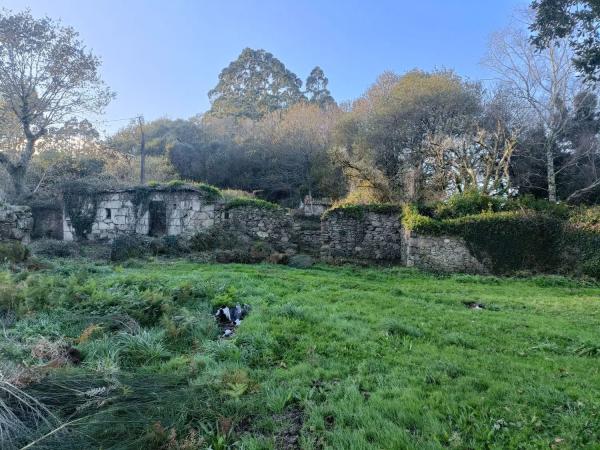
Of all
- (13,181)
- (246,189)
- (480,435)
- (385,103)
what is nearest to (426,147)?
(385,103)

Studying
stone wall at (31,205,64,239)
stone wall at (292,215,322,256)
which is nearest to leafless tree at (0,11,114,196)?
stone wall at (31,205,64,239)

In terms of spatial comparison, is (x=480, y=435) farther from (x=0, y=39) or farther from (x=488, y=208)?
(x=0, y=39)

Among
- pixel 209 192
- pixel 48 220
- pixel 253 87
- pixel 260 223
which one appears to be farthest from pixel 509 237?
pixel 253 87

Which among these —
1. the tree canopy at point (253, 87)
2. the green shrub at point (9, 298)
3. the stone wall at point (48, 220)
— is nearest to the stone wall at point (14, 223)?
the stone wall at point (48, 220)

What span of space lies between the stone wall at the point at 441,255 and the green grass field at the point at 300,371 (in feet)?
20.1

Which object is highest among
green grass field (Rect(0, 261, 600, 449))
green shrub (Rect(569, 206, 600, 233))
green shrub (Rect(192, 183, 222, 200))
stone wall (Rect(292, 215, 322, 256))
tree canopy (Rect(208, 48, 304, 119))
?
tree canopy (Rect(208, 48, 304, 119))

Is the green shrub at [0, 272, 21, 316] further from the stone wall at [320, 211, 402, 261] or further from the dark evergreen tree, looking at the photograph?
the dark evergreen tree

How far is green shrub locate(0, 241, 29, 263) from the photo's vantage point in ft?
33.6

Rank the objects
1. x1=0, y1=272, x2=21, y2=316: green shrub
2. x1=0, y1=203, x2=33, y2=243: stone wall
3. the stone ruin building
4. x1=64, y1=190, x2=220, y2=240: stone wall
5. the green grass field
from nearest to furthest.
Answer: the green grass field, x1=0, y1=272, x2=21, y2=316: green shrub, x1=0, y1=203, x2=33, y2=243: stone wall, the stone ruin building, x1=64, y1=190, x2=220, y2=240: stone wall

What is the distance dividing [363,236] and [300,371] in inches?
504

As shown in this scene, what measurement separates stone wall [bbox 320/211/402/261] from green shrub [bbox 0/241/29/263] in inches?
391

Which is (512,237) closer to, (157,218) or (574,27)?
(574,27)

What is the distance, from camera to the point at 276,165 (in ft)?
88.9

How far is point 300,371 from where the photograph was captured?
399 centimetres
